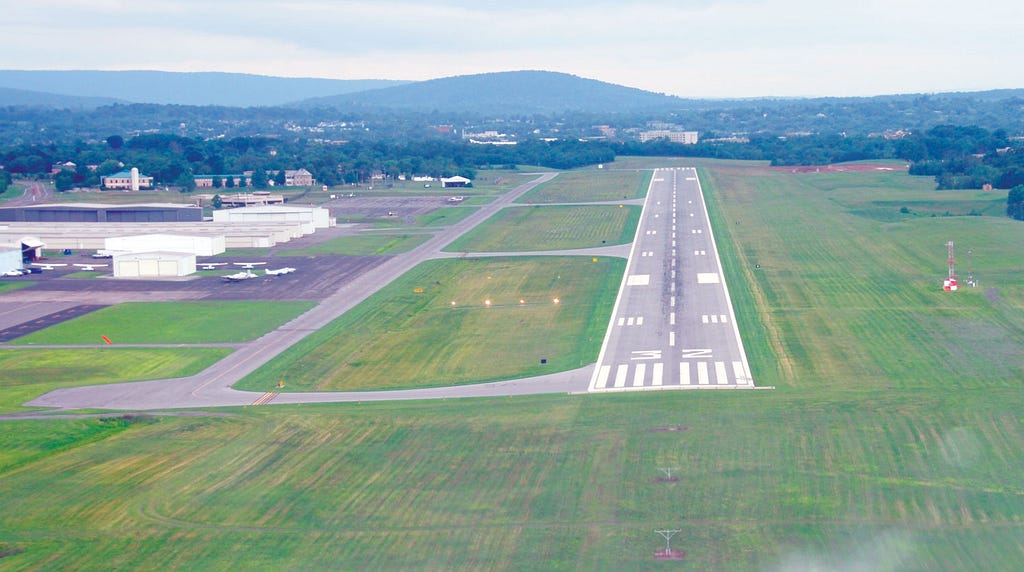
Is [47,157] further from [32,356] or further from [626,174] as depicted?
[32,356]

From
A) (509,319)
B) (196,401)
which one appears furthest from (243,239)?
(196,401)

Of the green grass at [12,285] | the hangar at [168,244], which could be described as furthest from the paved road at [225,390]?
the hangar at [168,244]

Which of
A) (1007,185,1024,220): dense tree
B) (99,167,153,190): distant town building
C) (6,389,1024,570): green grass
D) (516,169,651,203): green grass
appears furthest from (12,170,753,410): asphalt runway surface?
(99,167,153,190): distant town building

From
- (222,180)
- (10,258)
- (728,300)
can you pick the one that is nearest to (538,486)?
(728,300)

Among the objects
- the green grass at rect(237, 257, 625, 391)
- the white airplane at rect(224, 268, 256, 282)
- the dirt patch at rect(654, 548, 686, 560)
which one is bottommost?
the dirt patch at rect(654, 548, 686, 560)

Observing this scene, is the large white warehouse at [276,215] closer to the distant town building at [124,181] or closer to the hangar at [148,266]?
the hangar at [148,266]

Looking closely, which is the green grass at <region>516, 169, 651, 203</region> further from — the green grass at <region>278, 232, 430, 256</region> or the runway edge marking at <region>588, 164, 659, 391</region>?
the green grass at <region>278, 232, 430, 256</region>
